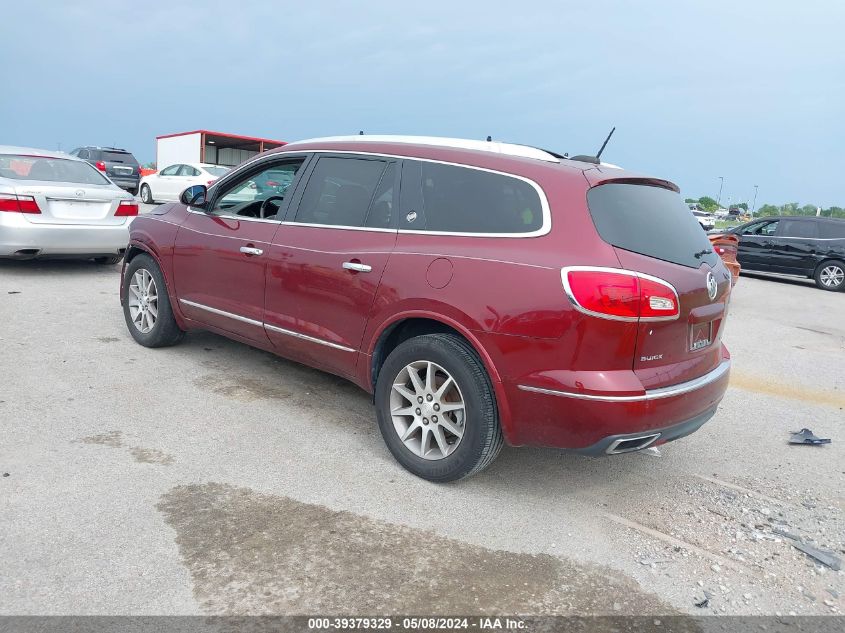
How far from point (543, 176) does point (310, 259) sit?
1.56 m

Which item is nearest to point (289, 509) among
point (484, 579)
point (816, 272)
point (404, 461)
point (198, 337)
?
point (404, 461)

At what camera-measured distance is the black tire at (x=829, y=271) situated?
52.1 feet

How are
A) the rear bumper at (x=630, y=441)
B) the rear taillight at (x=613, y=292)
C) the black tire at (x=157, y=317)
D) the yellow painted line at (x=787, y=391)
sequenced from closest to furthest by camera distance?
1. the rear taillight at (x=613, y=292)
2. the rear bumper at (x=630, y=441)
3. the black tire at (x=157, y=317)
4. the yellow painted line at (x=787, y=391)

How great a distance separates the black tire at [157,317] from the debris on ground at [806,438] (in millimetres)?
4788

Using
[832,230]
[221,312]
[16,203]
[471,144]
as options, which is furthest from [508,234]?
[832,230]

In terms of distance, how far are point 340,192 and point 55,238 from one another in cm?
546

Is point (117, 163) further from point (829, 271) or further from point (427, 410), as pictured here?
point (427, 410)

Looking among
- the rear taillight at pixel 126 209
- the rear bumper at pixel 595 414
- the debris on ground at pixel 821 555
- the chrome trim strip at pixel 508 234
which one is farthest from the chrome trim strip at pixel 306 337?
the rear taillight at pixel 126 209

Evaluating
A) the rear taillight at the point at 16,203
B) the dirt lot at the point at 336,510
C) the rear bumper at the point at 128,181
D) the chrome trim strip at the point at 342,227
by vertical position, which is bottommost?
the dirt lot at the point at 336,510

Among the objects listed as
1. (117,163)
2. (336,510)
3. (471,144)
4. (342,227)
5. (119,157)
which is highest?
(471,144)

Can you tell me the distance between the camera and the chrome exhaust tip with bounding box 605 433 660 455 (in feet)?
10.9

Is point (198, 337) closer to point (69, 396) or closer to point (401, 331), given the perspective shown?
point (69, 396)

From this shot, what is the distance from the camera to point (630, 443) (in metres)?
3.36

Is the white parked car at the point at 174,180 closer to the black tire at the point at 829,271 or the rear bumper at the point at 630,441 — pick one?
the black tire at the point at 829,271
